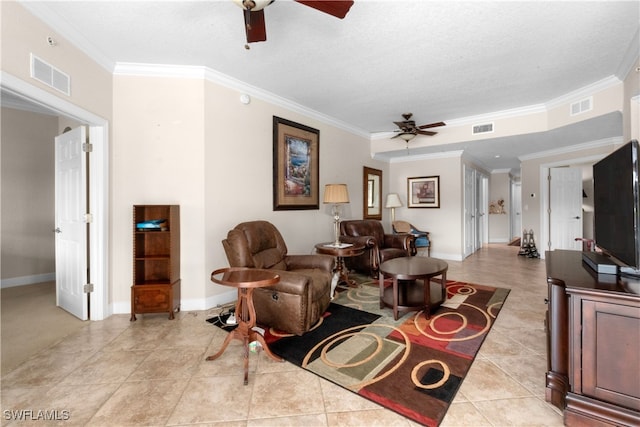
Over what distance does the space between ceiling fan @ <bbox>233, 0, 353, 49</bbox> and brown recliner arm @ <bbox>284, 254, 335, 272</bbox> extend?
219 centimetres

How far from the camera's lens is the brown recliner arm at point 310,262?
3076 mm

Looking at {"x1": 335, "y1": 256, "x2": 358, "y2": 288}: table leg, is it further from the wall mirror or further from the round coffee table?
the wall mirror

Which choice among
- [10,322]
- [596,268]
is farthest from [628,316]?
[10,322]

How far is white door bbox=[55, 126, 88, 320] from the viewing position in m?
2.78

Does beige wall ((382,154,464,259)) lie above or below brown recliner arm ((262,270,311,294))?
above

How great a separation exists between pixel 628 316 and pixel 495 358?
993mm

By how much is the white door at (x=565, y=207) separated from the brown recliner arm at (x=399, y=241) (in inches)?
152

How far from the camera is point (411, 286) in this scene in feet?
11.4

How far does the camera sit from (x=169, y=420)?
1.48 metres

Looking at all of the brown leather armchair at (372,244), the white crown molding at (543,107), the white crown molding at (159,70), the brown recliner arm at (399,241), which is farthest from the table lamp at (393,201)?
the white crown molding at (159,70)

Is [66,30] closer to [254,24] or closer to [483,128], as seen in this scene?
[254,24]

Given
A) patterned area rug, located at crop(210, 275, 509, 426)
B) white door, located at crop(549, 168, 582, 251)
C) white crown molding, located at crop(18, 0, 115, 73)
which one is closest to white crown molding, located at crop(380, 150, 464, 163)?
white door, located at crop(549, 168, 582, 251)

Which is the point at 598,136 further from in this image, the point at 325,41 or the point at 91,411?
the point at 91,411

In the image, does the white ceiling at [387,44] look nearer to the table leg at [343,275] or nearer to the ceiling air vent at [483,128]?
the ceiling air vent at [483,128]
